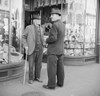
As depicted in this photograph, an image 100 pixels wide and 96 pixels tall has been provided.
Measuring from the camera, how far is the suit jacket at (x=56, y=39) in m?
4.01

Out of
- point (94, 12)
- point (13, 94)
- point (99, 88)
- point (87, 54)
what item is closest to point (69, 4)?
point (94, 12)

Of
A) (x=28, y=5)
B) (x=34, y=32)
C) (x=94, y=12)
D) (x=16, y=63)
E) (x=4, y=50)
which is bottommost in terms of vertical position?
(x=16, y=63)

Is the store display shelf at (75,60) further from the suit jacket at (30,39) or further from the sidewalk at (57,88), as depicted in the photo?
the suit jacket at (30,39)

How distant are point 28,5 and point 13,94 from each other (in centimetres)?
647

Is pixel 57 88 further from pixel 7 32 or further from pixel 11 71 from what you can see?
pixel 7 32

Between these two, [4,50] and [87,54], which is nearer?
[4,50]

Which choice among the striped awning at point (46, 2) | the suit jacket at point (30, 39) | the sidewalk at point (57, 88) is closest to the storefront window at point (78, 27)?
the striped awning at point (46, 2)

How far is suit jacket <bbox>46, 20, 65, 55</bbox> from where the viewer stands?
13.2 feet

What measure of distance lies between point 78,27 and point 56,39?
13.3ft

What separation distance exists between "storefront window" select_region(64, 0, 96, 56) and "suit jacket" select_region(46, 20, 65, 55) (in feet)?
12.0

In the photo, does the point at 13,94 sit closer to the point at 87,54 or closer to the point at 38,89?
the point at 38,89

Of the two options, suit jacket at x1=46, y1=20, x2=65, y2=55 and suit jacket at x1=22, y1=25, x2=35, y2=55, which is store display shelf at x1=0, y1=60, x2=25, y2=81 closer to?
suit jacket at x1=22, y1=25, x2=35, y2=55

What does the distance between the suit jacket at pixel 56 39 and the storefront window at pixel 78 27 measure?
3643 millimetres

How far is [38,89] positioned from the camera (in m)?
4.25
